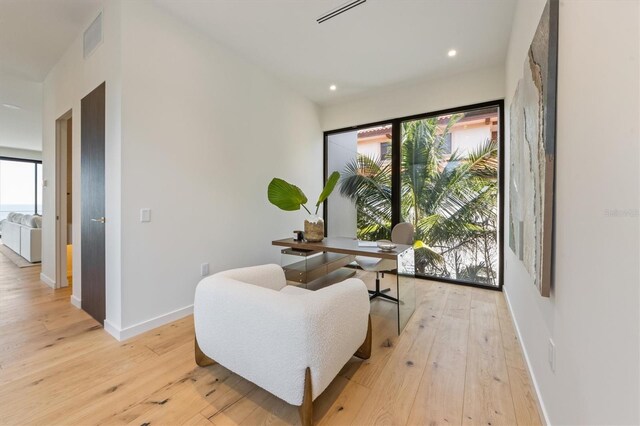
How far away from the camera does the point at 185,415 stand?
4.57 feet

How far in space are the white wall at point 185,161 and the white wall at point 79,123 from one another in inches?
4.1

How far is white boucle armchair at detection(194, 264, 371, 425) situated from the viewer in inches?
49.4

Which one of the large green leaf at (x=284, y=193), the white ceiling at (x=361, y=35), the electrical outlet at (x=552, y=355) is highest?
the white ceiling at (x=361, y=35)

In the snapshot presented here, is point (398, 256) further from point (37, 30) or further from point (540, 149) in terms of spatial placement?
point (37, 30)

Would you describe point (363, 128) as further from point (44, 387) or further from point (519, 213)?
point (44, 387)

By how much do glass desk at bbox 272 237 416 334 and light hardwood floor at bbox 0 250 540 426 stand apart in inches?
9.5

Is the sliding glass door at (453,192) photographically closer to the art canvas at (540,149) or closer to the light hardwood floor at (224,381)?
the light hardwood floor at (224,381)

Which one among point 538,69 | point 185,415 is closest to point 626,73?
point 538,69

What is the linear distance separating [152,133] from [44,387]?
74.9 inches

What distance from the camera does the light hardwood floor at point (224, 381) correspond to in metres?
1.39

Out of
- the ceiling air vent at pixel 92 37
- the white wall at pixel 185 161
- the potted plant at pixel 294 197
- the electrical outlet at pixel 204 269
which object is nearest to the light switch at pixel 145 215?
the white wall at pixel 185 161

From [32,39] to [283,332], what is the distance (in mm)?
3910

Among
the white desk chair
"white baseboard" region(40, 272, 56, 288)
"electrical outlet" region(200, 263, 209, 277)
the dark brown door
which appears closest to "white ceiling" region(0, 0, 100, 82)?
the dark brown door

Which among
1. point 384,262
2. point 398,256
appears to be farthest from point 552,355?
point 384,262
